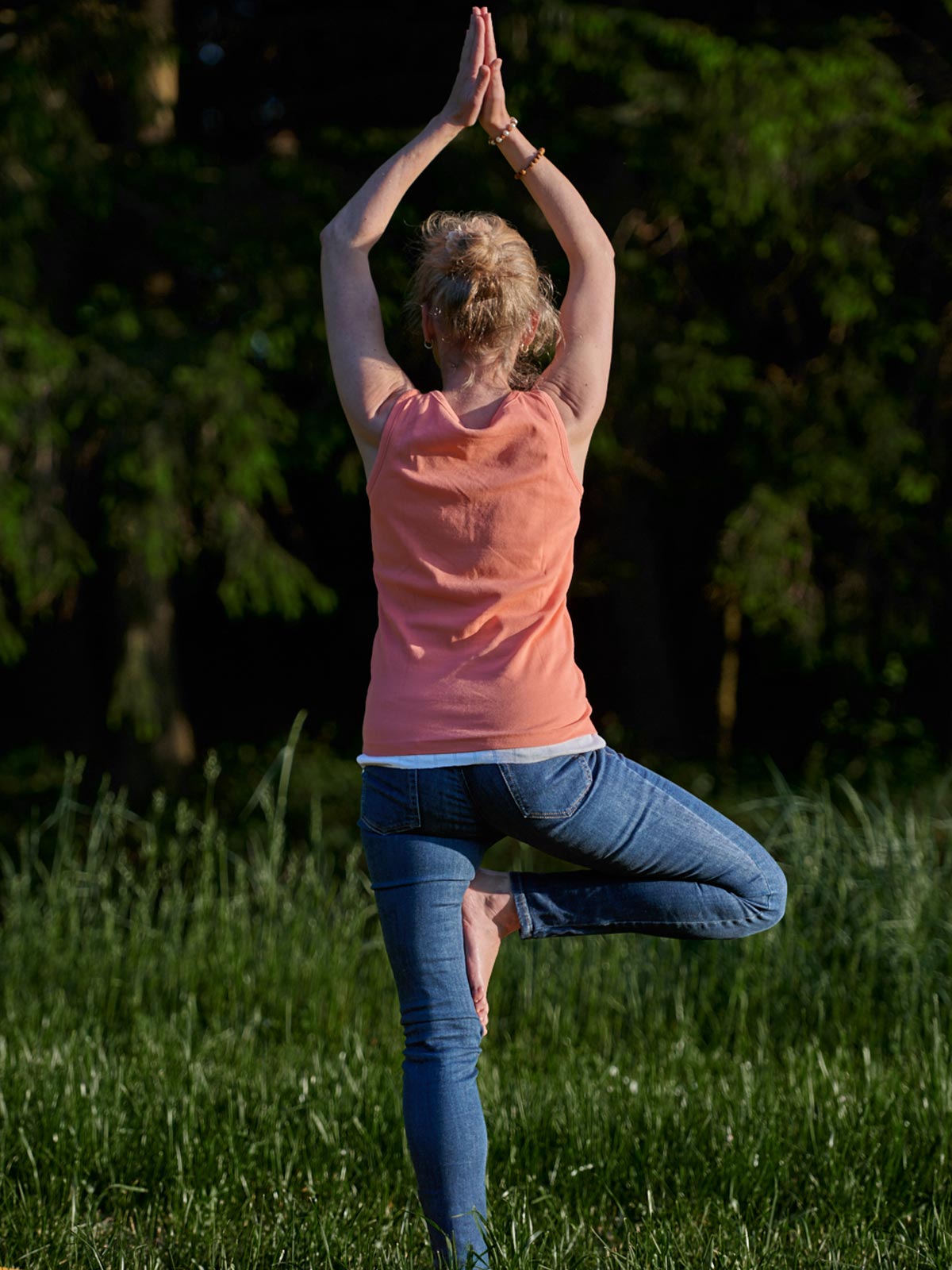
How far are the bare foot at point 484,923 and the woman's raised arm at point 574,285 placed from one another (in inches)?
30.9

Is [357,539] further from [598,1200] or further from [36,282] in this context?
[598,1200]

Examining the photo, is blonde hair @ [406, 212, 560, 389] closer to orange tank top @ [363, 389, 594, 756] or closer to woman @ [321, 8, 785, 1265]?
woman @ [321, 8, 785, 1265]

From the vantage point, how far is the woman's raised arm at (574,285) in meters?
2.41

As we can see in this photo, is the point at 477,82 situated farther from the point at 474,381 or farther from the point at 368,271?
the point at 474,381

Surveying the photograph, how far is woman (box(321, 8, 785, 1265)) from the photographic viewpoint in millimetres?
2295

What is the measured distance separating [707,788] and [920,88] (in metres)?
4.19

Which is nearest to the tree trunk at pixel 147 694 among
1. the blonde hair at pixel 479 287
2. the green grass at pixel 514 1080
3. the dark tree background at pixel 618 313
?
the dark tree background at pixel 618 313

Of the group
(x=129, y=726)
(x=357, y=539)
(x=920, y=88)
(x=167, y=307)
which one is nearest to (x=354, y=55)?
(x=167, y=307)

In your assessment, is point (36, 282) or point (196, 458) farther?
point (36, 282)

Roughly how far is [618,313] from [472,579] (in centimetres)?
610

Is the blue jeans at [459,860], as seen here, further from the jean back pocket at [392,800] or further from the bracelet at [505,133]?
the bracelet at [505,133]

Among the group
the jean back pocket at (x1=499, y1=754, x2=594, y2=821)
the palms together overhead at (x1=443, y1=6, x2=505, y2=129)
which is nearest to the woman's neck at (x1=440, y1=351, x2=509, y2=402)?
the palms together overhead at (x1=443, y1=6, x2=505, y2=129)

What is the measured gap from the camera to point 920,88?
7598mm

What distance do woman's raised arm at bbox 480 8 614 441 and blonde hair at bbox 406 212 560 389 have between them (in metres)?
0.08
